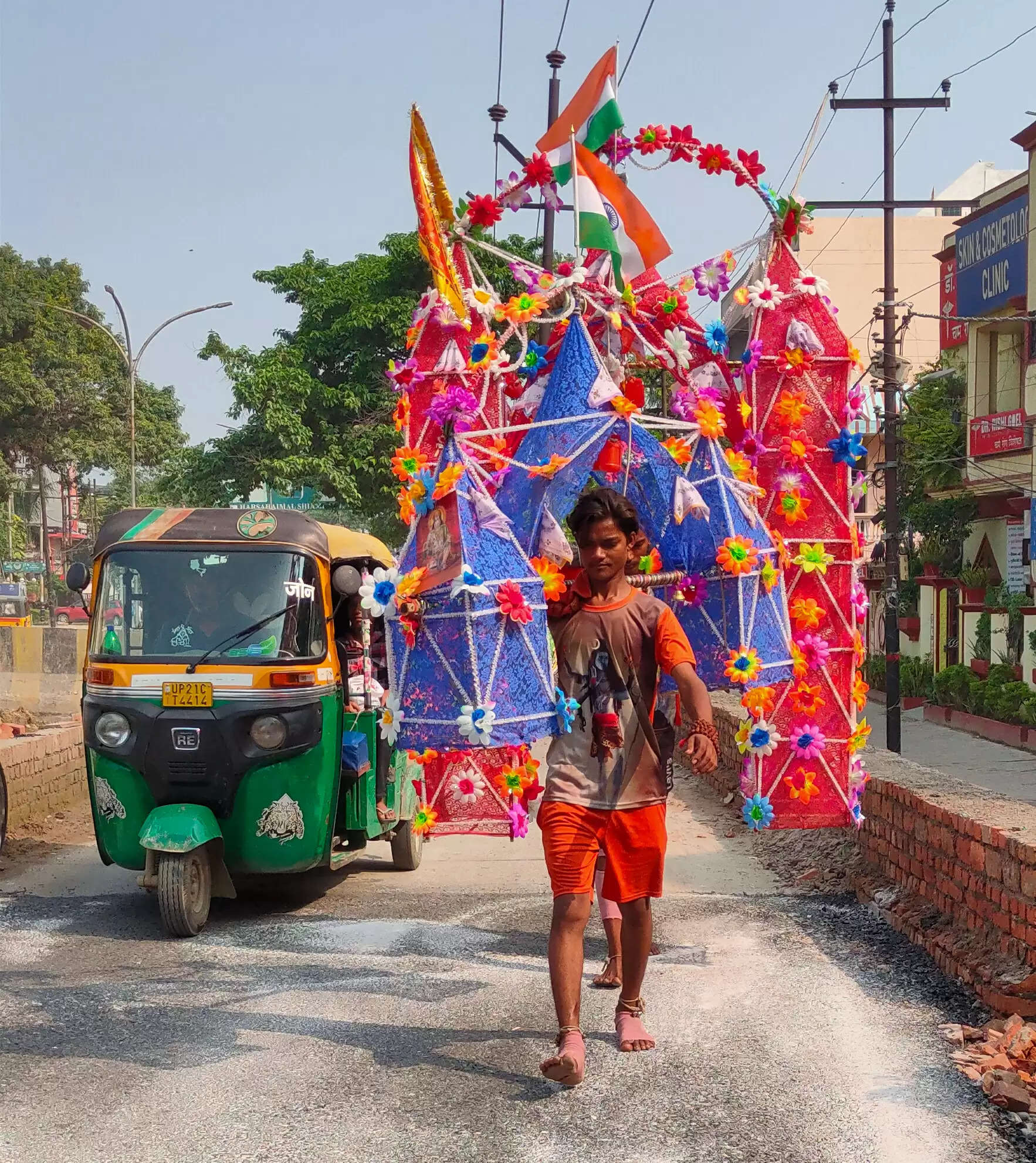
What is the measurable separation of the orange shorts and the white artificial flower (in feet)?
9.07

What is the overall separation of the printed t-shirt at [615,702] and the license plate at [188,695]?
308 centimetres

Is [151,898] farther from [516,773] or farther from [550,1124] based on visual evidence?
[550,1124]

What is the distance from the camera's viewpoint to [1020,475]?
27250 mm

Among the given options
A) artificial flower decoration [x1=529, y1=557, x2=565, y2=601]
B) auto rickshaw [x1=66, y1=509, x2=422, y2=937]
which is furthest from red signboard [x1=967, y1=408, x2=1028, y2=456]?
artificial flower decoration [x1=529, y1=557, x2=565, y2=601]

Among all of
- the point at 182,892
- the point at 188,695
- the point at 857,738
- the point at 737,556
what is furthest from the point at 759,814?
the point at 188,695

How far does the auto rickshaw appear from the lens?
7.75 metres

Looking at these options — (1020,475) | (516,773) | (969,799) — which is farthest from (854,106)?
(516,773)

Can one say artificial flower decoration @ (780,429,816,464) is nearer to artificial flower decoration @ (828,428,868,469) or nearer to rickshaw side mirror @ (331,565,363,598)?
artificial flower decoration @ (828,428,868,469)

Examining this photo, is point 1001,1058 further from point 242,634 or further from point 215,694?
point 242,634

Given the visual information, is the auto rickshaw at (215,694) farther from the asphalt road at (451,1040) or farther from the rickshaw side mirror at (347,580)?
the asphalt road at (451,1040)

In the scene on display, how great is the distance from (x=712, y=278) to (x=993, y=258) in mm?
22736

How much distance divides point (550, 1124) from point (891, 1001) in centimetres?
216

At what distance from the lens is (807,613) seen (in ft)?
24.4

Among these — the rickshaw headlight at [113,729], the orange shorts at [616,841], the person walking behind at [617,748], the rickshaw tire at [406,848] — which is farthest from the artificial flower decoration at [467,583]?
the rickshaw tire at [406,848]
